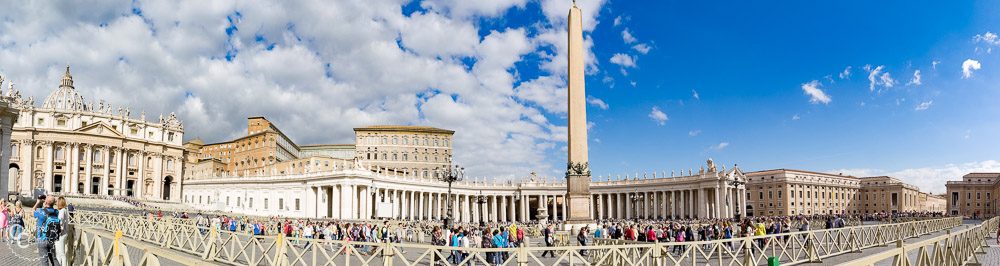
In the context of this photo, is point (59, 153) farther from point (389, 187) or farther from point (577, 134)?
point (577, 134)

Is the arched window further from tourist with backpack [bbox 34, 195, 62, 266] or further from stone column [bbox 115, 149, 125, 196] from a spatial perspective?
tourist with backpack [bbox 34, 195, 62, 266]

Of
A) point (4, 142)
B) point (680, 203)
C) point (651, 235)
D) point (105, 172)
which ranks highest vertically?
point (4, 142)

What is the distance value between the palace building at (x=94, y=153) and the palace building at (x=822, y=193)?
96.9m

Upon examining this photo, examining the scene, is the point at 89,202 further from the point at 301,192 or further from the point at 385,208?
the point at 385,208

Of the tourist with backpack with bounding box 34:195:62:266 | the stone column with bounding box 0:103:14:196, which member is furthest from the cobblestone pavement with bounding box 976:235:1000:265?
the stone column with bounding box 0:103:14:196

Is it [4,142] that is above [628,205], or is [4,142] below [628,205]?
above

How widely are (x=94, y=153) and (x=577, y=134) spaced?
75.8 metres

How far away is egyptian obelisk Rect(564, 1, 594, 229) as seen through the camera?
96.0ft

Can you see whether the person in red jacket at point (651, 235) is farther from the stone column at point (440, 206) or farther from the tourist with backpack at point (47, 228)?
the stone column at point (440, 206)

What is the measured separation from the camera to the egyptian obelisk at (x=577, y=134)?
29.2m

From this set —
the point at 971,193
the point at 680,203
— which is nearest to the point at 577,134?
the point at 680,203

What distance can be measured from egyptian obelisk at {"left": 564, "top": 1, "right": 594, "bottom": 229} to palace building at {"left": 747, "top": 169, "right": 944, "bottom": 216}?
285 ft

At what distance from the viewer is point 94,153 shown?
261ft

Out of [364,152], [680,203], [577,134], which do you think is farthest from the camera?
[364,152]
